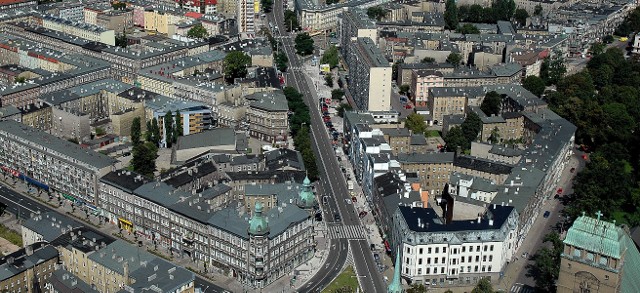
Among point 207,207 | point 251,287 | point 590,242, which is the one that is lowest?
point 251,287

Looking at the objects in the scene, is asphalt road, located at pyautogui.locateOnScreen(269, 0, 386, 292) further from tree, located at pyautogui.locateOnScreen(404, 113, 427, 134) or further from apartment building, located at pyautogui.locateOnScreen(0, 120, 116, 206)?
apartment building, located at pyautogui.locateOnScreen(0, 120, 116, 206)

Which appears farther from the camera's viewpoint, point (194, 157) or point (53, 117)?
point (53, 117)

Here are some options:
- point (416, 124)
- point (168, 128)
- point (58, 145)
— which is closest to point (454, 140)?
point (416, 124)

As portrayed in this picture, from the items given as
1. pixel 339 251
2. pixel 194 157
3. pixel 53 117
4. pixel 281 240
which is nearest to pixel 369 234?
pixel 339 251

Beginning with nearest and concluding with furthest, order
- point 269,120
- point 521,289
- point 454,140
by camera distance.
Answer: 1. point 521,289
2. point 454,140
3. point 269,120

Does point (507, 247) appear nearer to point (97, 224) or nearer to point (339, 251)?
point (339, 251)

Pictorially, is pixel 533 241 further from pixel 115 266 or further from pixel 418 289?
pixel 115 266

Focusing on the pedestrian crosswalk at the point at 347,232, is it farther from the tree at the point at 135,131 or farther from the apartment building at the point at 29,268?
the tree at the point at 135,131
